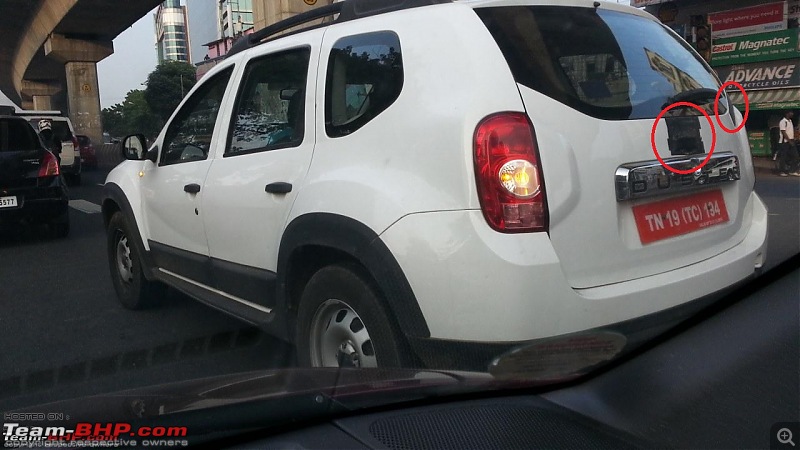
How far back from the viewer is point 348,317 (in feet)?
10.3

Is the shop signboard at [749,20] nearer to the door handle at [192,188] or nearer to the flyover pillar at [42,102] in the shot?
the door handle at [192,188]

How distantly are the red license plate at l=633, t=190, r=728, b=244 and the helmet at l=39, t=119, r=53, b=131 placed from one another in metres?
18.4

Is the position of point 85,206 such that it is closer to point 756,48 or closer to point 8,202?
point 8,202

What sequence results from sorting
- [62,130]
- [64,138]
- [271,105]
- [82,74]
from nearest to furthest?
[271,105], [64,138], [62,130], [82,74]

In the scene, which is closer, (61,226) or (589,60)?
(589,60)

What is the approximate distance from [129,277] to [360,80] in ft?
10.3

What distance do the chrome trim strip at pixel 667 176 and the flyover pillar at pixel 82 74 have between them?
3227cm

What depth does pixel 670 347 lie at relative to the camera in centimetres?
270

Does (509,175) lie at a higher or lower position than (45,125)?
lower

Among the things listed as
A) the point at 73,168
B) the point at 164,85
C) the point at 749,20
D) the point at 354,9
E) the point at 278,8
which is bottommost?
the point at 73,168

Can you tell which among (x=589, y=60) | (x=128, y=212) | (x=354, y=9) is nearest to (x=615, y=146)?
(x=589, y=60)

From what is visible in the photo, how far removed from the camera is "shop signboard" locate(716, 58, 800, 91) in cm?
2106

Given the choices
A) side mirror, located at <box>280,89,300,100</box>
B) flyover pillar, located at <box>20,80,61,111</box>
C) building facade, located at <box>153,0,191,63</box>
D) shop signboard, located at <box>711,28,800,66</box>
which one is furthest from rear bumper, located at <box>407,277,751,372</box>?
building facade, located at <box>153,0,191,63</box>

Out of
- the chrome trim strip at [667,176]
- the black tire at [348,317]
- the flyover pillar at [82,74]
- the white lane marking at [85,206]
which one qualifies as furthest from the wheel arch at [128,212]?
the flyover pillar at [82,74]
